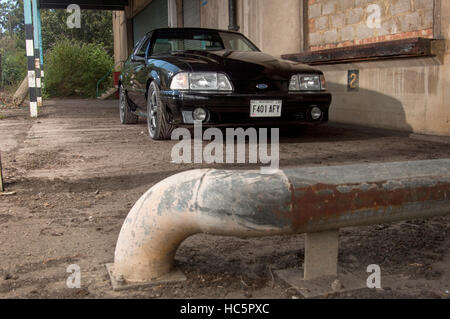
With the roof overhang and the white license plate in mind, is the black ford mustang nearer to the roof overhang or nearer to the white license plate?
the white license plate

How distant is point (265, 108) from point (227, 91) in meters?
0.45

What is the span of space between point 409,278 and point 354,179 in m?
0.52

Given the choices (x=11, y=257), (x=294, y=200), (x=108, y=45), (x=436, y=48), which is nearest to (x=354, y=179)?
(x=294, y=200)

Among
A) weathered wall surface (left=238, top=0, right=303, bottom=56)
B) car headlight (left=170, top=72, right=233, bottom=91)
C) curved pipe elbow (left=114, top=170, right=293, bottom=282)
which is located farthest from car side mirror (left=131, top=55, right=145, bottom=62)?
curved pipe elbow (left=114, top=170, right=293, bottom=282)

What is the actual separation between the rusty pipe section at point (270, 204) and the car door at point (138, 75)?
4447 millimetres

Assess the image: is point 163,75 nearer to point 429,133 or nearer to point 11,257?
point 429,133

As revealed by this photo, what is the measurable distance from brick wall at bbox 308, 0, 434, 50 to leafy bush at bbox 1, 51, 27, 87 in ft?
63.1

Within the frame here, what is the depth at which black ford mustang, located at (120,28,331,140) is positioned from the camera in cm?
520

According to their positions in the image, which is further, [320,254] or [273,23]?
[273,23]

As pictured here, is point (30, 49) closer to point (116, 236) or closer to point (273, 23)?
point (273, 23)

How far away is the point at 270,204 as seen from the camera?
1.67 metres

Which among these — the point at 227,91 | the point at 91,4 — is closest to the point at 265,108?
the point at 227,91

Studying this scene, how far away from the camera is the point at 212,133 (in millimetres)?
6344

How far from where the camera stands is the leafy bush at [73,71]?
71.8 feet
